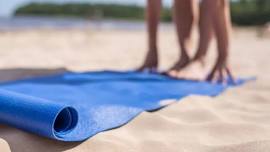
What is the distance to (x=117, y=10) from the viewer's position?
134 feet

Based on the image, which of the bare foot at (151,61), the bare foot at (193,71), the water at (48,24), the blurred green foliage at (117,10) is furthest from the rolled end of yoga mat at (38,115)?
the blurred green foliage at (117,10)

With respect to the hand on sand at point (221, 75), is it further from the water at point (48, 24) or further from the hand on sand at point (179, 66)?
the water at point (48, 24)

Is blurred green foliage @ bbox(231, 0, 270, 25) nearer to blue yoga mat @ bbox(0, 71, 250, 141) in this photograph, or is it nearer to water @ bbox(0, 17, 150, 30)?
water @ bbox(0, 17, 150, 30)

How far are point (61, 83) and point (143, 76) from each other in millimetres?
578

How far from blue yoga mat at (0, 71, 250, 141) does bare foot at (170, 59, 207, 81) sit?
0.46 ft

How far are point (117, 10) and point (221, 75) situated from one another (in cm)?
3858

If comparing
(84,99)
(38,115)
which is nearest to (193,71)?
(84,99)

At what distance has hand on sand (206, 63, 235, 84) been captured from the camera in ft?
9.23

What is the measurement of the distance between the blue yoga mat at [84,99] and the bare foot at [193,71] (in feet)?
0.46

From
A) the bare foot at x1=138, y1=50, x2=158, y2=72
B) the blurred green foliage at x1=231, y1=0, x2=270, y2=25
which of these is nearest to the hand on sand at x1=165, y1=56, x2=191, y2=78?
the bare foot at x1=138, y1=50, x2=158, y2=72

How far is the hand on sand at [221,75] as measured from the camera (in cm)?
281

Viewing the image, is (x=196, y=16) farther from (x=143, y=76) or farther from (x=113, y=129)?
(x=113, y=129)

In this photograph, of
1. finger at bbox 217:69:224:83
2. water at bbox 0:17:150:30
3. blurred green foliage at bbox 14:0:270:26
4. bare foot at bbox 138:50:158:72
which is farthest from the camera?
blurred green foliage at bbox 14:0:270:26

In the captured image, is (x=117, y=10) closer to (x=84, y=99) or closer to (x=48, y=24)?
(x=48, y=24)
